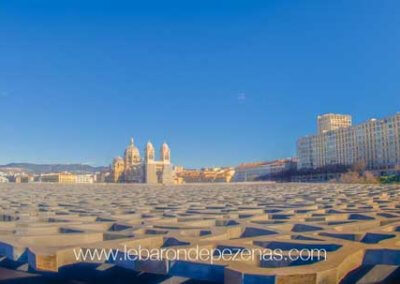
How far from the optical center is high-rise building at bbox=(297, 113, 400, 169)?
93.1m

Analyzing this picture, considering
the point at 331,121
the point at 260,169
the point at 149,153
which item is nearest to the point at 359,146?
the point at 331,121

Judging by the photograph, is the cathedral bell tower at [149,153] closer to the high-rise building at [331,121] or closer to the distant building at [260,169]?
the distant building at [260,169]

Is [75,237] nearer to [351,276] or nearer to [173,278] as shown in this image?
[173,278]

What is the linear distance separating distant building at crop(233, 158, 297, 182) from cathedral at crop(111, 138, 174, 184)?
4412 cm

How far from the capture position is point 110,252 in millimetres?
4883

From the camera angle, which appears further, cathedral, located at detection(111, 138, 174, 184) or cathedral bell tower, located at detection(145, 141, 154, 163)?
cathedral bell tower, located at detection(145, 141, 154, 163)

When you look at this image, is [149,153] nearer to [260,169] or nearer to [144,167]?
[144,167]

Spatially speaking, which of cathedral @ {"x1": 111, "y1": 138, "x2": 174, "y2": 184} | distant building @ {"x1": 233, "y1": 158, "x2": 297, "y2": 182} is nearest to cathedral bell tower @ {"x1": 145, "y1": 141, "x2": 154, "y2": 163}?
cathedral @ {"x1": 111, "y1": 138, "x2": 174, "y2": 184}

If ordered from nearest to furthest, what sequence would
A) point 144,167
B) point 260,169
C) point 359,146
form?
point 144,167
point 359,146
point 260,169

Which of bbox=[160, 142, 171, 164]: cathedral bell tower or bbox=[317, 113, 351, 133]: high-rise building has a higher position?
bbox=[317, 113, 351, 133]: high-rise building

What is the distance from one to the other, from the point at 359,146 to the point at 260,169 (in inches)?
1779

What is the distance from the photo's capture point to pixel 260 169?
14362 cm

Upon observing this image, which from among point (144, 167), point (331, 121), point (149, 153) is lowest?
point (144, 167)

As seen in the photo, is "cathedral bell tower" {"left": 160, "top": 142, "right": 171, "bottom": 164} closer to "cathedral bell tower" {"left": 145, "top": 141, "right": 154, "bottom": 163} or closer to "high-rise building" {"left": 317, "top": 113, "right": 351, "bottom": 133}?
"cathedral bell tower" {"left": 145, "top": 141, "right": 154, "bottom": 163}
